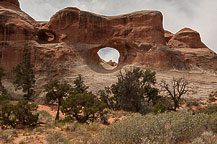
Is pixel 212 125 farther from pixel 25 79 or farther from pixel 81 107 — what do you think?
pixel 25 79

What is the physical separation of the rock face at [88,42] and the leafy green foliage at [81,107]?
16762 millimetres

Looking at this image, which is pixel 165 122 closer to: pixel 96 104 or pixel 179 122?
pixel 179 122

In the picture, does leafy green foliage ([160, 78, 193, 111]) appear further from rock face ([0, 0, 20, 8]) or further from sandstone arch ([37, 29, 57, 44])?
rock face ([0, 0, 20, 8])

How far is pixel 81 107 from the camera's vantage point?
352 inches

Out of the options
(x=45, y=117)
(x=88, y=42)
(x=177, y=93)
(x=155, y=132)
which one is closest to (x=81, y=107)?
(x=45, y=117)

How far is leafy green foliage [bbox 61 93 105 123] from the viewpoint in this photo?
343 inches

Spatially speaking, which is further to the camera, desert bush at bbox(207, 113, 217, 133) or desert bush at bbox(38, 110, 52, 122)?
desert bush at bbox(38, 110, 52, 122)

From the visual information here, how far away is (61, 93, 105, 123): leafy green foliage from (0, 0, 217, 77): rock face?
16762mm

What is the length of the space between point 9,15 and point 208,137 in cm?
3223

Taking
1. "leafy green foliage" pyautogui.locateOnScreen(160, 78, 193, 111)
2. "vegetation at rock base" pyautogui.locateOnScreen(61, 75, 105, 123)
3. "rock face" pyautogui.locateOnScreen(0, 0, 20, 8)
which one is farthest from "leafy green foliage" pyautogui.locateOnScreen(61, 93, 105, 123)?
"rock face" pyautogui.locateOnScreen(0, 0, 20, 8)

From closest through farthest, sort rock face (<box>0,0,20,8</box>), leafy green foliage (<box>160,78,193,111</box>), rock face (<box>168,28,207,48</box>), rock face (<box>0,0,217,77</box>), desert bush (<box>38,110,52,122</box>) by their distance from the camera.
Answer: desert bush (<box>38,110,52,122</box>)
leafy green foliage (<box>160,78,193,111</box>)
rock face (<box>0,0,217,77</box>)
rock face (<box>0,0,20,8</box>)
rock face (<box>168,28,207,48</box>)

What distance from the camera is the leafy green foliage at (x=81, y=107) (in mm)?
8711

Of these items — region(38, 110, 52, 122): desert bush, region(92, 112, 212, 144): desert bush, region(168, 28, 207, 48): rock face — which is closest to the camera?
region(92, 112, 212, 144): desert bush

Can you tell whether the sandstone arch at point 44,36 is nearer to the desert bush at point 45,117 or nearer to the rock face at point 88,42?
the rock face at point 88,42
